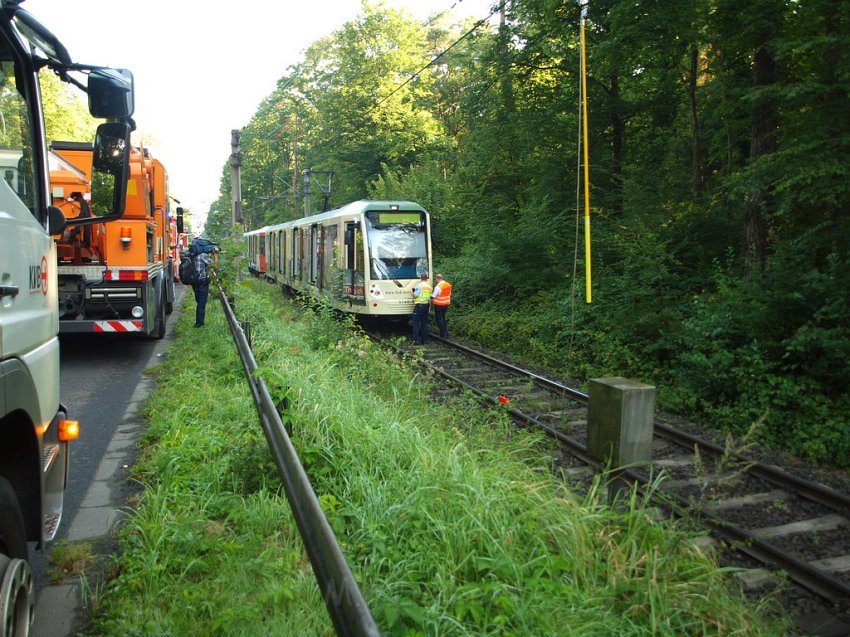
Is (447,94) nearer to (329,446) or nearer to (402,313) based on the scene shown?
(402,313)

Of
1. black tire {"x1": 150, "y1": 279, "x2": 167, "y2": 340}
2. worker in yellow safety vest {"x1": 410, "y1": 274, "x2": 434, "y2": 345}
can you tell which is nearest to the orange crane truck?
black tire {"x1": 150, "y1": 279, "x2": 167, "y2": 340}

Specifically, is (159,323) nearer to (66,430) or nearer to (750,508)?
(66,430)

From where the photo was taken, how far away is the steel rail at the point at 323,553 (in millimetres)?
2039

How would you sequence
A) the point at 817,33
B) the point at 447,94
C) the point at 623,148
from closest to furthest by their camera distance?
the point at 817,33 → the point at 623,148 → the point at 447,94

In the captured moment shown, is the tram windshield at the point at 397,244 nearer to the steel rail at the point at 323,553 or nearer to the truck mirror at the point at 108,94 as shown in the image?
the steel rail at the point at 323,553

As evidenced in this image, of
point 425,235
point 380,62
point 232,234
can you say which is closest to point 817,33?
point 425,235

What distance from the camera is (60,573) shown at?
4062mm

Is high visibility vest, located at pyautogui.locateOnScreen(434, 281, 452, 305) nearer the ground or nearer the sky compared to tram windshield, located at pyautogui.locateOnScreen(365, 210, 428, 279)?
nearer the ground

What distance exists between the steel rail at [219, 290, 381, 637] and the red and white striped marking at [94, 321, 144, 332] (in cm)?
705

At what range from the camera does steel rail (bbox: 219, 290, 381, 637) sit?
2039 millimetres

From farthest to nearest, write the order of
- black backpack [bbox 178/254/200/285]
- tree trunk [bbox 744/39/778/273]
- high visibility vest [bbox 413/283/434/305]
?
high visibility vest [bbox 413/283/434/305] → black backpack [bbox 178/254/200/285] → tree trunk [bbox 744/39/778/273]

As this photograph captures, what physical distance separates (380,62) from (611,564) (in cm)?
3340

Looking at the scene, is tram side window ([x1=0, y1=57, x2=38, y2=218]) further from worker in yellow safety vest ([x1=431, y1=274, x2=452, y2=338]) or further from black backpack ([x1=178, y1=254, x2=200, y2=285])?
worker in yellow safety vest ([x1=431, y1=274, x2=452, y2=338])

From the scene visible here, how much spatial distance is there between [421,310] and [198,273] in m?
4.55
